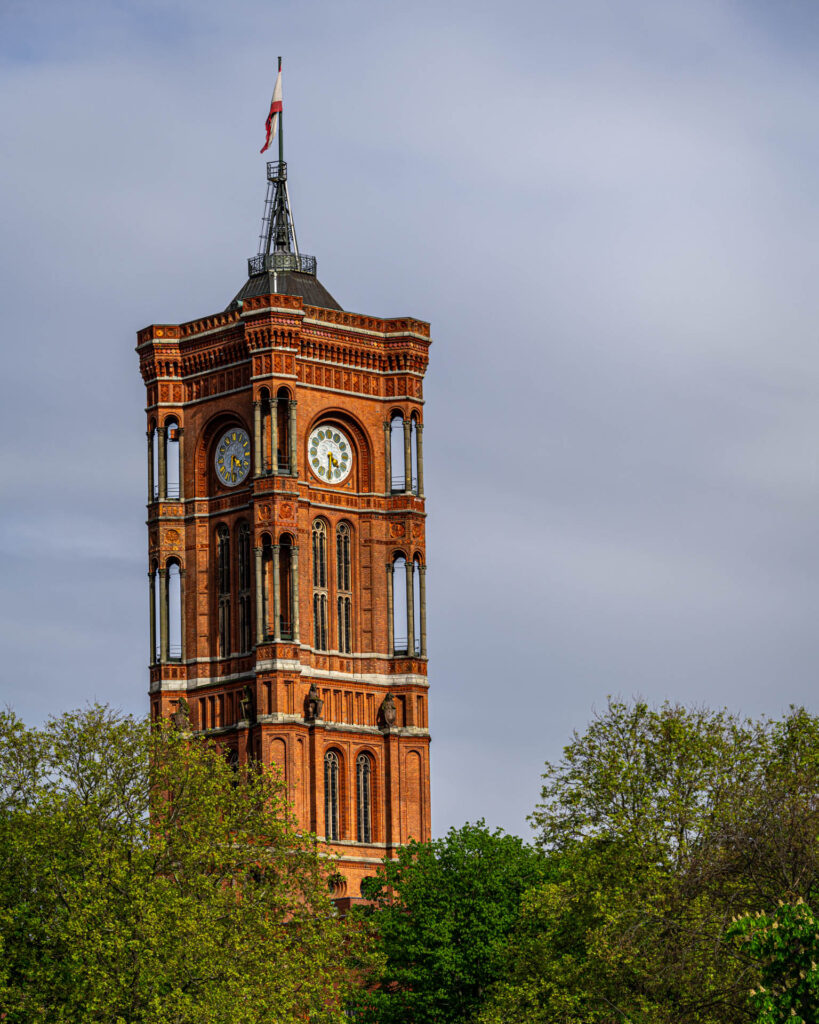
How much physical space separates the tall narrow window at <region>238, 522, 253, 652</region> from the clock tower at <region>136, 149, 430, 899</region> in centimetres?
10

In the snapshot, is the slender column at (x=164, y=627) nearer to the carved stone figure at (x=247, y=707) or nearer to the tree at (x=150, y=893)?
the carved stone figure at (x=247, y=707)

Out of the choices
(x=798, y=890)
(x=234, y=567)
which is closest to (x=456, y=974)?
(x=798, y=890)

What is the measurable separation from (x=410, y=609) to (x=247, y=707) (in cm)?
1007

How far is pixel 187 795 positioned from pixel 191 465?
54266 mm

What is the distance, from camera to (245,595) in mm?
127250

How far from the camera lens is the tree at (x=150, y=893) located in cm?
7044

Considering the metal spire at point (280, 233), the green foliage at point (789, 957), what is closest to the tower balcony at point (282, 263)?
the metal spire at point (280, 233)

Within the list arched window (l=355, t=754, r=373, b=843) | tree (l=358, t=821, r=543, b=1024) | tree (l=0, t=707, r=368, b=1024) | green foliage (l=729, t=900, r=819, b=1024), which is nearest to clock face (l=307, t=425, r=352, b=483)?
arched window (l=355, t=754, r=373, b=843)

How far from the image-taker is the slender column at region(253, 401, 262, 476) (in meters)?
126

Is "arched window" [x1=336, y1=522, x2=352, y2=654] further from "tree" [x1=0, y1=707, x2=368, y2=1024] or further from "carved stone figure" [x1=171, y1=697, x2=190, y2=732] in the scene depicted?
"tree" [x1=0, y1=707, x2=368, y2=1024]

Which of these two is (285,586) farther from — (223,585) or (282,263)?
(282,263)

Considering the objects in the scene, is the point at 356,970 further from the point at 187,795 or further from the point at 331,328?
the point at 331,328

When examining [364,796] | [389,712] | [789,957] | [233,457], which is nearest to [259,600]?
[233,457]

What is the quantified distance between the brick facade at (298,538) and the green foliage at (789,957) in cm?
7318
